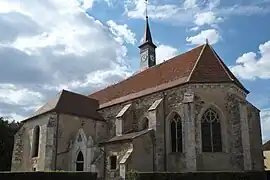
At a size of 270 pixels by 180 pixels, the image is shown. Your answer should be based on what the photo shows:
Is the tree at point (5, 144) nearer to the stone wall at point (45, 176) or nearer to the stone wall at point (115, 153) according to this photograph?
the stone wall at point (115, 153)

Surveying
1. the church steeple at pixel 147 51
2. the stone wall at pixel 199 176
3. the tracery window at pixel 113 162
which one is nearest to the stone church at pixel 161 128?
the tracery window at pixel 113 162

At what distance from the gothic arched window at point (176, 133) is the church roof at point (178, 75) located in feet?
8.52

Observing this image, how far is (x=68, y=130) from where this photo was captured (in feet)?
82.5

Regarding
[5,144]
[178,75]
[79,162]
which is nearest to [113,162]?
[79,162]

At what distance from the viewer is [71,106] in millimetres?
26469

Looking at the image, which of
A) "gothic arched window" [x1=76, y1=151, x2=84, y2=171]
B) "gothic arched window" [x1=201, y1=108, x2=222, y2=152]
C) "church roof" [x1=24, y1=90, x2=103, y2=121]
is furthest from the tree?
"gothic arched window" [x1=201, y1=108, x2=222, y2=152]

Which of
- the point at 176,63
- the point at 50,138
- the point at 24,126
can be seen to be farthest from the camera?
the point at 24,126

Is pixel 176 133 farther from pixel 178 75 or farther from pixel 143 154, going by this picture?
pixel 178 75

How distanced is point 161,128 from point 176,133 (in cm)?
115

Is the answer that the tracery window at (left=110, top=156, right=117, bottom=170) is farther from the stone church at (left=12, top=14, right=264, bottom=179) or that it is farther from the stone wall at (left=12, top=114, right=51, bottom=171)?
the stone wall at (left=12, top=114, right=51, bottom=171)

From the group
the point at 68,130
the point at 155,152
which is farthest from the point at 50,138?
the point at 155,152

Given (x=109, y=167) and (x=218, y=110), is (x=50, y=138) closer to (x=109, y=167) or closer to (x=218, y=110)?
(x=109, y=167)

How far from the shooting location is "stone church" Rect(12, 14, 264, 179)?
65.9 ft

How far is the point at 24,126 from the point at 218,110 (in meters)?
18.1
